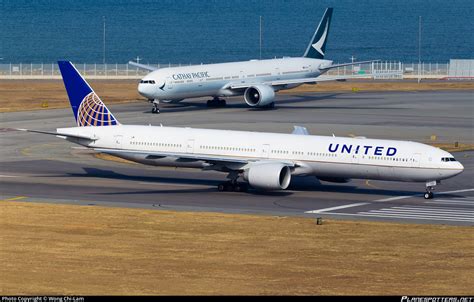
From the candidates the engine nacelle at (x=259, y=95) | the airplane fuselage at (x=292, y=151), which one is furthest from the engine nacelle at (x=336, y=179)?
the engine nacelle at (x=259, y=95)

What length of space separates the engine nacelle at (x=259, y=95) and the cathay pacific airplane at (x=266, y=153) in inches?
1697

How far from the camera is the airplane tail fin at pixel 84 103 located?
71062mm

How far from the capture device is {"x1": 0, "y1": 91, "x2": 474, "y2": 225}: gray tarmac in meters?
60.8

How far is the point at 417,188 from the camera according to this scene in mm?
68375

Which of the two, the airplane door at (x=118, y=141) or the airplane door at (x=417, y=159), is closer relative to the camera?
the airplane door at (x=417, y=159)

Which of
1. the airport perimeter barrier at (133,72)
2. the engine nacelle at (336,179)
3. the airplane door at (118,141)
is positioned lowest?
the engine nacelle at (336,179)

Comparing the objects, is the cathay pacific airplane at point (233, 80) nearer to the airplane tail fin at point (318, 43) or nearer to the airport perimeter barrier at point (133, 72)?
the airplane tail fin at point (318, 43)

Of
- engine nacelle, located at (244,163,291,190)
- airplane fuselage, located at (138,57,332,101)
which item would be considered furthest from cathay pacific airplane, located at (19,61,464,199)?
airplane fuselage, located at (138,57,332,101)

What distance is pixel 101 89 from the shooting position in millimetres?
144500

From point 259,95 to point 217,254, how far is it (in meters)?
68.2

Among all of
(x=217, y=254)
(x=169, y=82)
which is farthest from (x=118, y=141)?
(x=169, y=82)

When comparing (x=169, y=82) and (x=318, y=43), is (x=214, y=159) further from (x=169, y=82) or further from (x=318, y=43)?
(x=318, y=43)

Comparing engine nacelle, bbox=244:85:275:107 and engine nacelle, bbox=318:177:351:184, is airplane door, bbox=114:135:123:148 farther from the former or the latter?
engine nacelle, bbox=244:85:275:107

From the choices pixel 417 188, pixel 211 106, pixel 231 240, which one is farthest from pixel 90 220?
pixel 211 106
